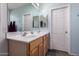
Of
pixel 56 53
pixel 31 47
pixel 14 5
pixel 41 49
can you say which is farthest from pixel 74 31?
pixel 14 5

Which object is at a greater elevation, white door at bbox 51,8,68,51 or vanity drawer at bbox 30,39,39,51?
white door at bbox 51,8,68,51

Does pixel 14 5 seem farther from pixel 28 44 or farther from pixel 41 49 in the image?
pixel 41 49

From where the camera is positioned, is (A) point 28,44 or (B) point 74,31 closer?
(A) point 28,44

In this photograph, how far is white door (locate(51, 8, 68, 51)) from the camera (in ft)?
4.89

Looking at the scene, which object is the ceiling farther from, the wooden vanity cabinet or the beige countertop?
the wooden vanity cabinet

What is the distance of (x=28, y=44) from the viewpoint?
4.53 feet

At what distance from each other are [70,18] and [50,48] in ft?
1.69

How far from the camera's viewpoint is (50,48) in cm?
156

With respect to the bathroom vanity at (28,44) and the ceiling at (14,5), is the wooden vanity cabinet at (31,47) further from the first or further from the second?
the ceiling at (14,5)

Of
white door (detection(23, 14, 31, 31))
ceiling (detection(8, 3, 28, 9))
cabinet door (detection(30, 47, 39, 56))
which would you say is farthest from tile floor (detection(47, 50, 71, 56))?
ceiling (detection(8, 3, 28, 9))

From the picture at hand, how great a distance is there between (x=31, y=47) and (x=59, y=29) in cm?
47

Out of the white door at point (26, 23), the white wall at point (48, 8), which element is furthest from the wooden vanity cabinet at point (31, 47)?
the white door at point (26, 23)

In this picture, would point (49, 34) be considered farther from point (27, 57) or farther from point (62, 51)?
point (27, 57)

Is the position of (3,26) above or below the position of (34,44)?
above
